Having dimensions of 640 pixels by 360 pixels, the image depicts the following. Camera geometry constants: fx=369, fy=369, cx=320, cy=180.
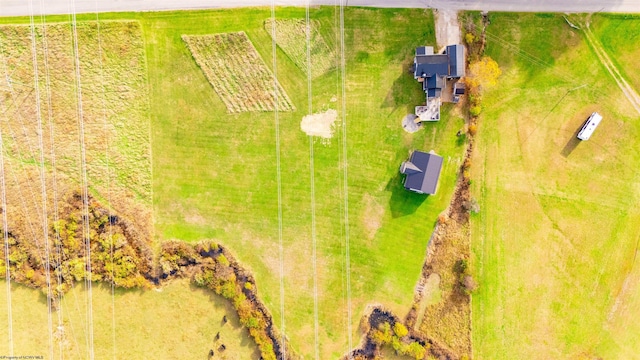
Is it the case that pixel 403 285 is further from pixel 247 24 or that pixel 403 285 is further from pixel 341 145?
pixel 247 24

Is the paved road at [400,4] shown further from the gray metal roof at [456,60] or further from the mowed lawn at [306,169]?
the gray metal roof at [456,60]

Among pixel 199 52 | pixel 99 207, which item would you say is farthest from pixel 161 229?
pixel 199 52

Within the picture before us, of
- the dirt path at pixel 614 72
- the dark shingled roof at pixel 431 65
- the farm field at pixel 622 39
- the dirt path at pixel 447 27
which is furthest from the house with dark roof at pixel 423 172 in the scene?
the farm field at pixel 622 39

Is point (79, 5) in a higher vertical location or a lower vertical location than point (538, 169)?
higher

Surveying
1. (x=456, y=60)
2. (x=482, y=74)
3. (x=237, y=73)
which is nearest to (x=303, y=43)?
(x=237, y=73)

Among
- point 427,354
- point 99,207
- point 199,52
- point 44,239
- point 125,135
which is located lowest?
point 427,354

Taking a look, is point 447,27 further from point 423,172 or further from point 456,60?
point 423,172

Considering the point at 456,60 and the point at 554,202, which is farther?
the point at 554,202
